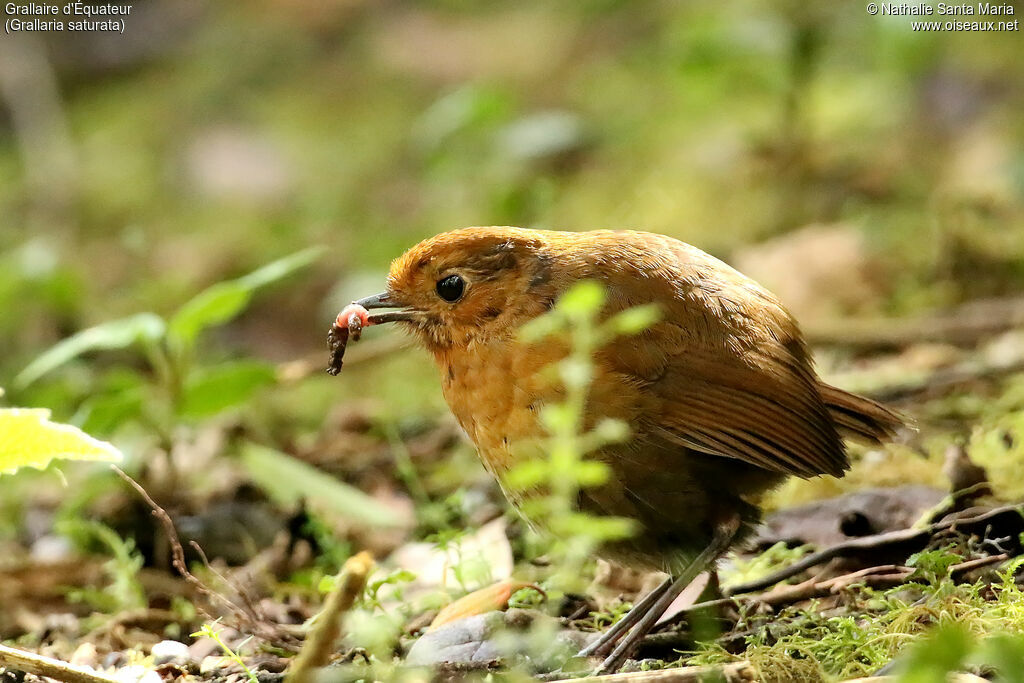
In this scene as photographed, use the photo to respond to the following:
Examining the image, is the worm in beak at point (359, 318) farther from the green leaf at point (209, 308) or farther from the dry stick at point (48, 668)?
the dry stick at point (48, 668)

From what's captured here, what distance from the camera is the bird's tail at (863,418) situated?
2.96 m

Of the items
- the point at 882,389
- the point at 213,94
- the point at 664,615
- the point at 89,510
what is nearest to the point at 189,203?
the point at 213,94

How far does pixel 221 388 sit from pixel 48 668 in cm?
140

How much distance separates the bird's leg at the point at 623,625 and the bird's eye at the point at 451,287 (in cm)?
87

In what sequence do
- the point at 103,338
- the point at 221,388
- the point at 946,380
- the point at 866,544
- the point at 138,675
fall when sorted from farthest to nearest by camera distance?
the point at 946,380
the point at 221,388
the point at 103,338
the point at 866,544
the point at 138,675

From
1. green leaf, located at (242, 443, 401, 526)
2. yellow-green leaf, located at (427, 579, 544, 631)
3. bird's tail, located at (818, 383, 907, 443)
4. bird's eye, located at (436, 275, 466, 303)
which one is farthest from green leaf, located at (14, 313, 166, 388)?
bird's tail, located at (818, 383, 907, 443)

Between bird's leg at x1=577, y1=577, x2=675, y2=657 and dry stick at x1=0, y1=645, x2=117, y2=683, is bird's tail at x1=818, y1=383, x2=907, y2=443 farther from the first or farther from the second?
dry stick at x1=0, y1=645, x2=117, y2=683

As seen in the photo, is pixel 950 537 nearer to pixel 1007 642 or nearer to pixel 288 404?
pixel 1007 642

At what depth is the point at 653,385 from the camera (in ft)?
9.06

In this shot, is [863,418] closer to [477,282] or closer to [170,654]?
[477,282]

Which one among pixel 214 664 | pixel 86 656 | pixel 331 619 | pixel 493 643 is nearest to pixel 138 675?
pixel 214 664

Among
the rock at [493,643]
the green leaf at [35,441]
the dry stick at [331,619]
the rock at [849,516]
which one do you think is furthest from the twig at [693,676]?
the green leaf at [35,441]

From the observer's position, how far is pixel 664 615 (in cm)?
295

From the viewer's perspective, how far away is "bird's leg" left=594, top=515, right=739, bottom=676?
8.59 feet
